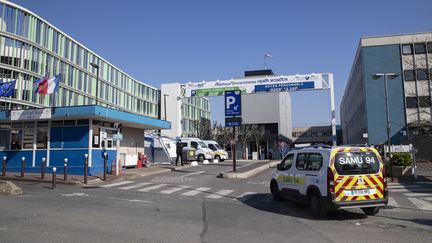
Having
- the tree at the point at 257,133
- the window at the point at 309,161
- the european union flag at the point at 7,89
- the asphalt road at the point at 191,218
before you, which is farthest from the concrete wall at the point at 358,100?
the window at the point at 309,161

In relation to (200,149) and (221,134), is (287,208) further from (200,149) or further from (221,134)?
(221,134)

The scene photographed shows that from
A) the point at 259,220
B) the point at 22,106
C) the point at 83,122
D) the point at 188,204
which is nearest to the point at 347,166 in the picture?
the point at 259,220

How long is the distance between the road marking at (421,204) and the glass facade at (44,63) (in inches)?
1379

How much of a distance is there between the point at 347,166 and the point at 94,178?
1399 centimetres

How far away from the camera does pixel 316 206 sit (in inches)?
422

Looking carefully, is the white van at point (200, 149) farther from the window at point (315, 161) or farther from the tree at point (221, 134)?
the window at point (315, 161)

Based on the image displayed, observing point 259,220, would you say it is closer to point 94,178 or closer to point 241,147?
point 94,178

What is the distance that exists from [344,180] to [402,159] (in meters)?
13.6

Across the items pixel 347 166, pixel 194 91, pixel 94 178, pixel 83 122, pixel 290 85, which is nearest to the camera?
pixel 347 166

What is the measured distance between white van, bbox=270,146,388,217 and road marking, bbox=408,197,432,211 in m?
2.50

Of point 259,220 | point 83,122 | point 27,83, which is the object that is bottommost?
point 259,220

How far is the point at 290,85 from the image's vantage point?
36969 mm

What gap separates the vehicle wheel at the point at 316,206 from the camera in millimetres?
10359

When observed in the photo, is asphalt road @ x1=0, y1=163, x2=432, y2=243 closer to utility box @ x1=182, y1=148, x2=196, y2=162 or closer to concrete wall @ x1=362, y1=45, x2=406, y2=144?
utility box @ x1=182, y1=148, x2=196, y2=162
